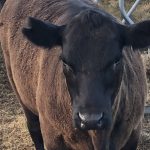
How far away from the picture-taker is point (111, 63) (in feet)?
11.3

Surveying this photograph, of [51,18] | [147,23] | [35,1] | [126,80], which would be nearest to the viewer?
[147,23]

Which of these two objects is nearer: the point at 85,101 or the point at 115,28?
the point at 85,101

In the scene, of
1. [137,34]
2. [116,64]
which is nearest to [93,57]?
[116,64]

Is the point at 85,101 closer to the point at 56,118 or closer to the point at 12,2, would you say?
the point at 56,118

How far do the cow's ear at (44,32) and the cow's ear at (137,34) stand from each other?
45 cm

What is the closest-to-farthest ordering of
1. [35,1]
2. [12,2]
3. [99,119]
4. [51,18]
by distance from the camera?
[99,119], [51,18], [35,1], [12,2]

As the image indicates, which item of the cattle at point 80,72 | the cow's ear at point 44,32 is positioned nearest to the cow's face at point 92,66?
the cattle at point 80,72

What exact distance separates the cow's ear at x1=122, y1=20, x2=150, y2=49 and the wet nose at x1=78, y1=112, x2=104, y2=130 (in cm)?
62

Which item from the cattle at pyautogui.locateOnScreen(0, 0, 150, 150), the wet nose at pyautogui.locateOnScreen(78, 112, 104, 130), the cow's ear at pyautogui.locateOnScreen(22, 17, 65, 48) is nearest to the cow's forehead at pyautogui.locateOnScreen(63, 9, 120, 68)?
the cattle at pyautogui.locateOnScreen(0, 0, 150, 150)

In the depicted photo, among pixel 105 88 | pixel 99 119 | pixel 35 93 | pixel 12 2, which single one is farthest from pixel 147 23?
pixel 12 2

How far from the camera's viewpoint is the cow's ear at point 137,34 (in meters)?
3.61

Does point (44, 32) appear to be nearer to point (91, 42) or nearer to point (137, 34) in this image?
point (91, 42)

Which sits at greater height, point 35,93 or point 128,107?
point 128,107

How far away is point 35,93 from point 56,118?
0.61 metres
